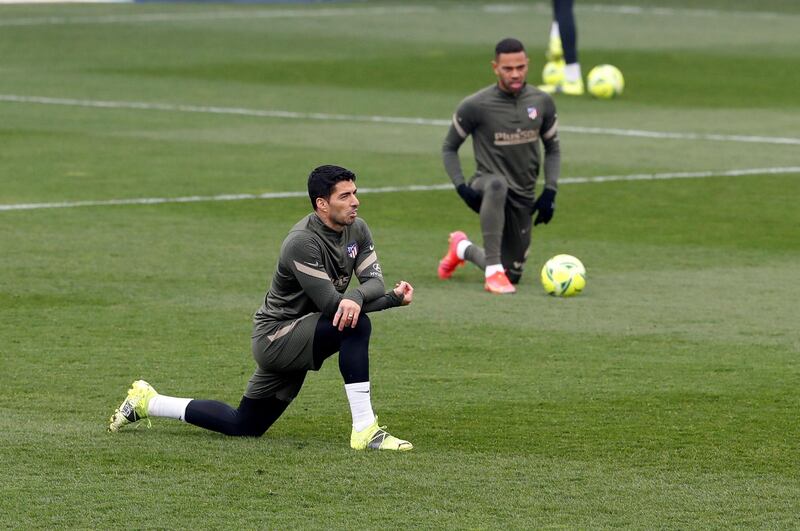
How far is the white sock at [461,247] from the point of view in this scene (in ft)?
44.0

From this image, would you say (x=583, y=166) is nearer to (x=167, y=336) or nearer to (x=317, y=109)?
(x=317, y=109)

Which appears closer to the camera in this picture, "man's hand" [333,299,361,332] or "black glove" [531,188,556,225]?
"man's hand" [333,299,361,332]

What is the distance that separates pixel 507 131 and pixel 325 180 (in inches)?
211

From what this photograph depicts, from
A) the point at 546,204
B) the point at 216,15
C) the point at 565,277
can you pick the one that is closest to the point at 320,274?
the point at 565,277

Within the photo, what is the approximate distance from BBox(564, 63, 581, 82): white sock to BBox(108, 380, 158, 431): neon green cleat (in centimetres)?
1913

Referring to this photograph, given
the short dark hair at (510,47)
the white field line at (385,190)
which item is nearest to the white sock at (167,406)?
the short dark hair at (510,47)

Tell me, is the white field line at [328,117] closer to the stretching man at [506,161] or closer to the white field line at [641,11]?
the stretching man at [506,161]

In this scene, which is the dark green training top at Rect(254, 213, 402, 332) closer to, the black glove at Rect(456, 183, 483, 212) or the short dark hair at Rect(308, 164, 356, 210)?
the short dark hair at Rect(308, 164, 356, 210)

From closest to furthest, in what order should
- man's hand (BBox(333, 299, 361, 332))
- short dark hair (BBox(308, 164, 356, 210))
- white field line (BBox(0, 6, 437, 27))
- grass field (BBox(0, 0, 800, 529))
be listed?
1. grass field (BBox(0, 0, 800, 529))
2. man's hand (BBox(333, 299, 361, 332))
3. short dark hair (BBox(308, 164, 356, 210))
4. white field line (BBox(0, 6, 437, 27))

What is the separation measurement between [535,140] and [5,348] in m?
4.72

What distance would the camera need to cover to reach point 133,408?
880cm

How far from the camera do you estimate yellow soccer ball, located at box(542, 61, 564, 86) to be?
27984 mm

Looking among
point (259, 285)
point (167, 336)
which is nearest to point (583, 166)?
point (259, 285)

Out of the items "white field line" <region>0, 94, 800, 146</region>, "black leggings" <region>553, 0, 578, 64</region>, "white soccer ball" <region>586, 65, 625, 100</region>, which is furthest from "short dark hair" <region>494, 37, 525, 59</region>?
"white soccer ball" <region>586, 65, 625, 100</region>
